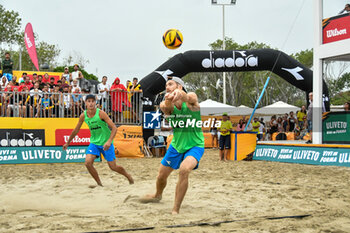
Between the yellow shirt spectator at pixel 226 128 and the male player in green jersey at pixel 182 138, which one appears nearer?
the male player in green jersey at pixel 182 138

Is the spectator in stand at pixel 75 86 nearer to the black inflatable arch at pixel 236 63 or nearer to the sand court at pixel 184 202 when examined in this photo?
the black inflatable arch at pixel 236 63

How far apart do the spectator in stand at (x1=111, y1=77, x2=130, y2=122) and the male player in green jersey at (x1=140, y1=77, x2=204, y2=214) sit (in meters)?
9.15

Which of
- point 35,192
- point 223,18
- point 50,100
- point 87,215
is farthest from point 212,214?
point 223,18

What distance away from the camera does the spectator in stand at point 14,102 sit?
12141 millimetres

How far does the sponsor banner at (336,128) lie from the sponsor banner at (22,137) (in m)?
8.98

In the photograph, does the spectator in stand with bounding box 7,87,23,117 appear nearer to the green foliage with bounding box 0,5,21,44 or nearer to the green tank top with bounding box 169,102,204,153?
the green tank top with bounding box 169,102,204,153

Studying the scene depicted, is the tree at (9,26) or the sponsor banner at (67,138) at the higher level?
the tree at (9,26)

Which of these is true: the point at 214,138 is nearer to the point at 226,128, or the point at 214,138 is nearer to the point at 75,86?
the point at 226,128

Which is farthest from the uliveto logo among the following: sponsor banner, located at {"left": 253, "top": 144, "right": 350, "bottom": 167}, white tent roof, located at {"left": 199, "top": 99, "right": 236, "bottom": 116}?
white tent roof, located at {"left": 199, "top": 99, "right": 236, "bottom": 116}

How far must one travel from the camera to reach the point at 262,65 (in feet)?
53.2

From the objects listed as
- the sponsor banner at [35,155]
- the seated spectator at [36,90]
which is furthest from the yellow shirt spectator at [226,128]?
the seated spectator at [36,90]

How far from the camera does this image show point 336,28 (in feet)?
40.9

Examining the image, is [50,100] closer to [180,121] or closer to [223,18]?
[180,121]

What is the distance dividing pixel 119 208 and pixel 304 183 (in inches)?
158
